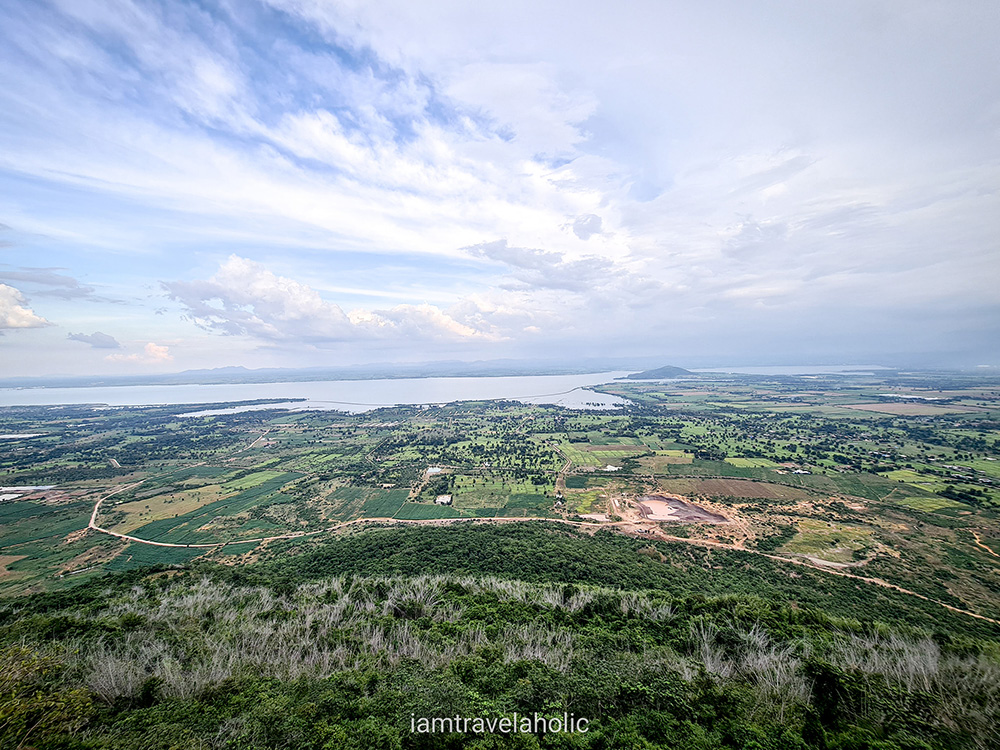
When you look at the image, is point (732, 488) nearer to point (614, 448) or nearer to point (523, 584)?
point (614, 448)

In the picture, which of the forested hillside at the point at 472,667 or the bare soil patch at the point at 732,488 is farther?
Result: the bare soil patch at the point at 732,488

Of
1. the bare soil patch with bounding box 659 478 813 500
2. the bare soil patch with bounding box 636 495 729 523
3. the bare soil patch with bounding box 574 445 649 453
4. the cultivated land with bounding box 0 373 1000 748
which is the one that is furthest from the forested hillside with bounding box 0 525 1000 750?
the bare soil patch with bounding box 574 445 649 453

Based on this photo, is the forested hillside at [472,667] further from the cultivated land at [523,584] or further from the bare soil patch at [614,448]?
the bare soil patch at [614,448]

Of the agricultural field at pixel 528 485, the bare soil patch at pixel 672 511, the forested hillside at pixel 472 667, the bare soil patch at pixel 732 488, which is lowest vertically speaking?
the bare soil patch at pixel 672 511

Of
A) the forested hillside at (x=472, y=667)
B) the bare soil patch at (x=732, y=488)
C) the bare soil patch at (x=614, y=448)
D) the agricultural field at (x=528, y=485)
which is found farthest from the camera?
the bare soil patch at (x=614, y=448)

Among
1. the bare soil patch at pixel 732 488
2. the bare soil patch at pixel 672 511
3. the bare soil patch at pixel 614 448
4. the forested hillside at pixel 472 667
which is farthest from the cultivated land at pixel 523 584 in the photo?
the bare soil patch at pixel 614 448

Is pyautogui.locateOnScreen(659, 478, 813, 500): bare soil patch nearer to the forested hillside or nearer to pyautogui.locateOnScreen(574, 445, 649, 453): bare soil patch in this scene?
pyautogui.locateOnScreen(574, 445, 649, 453): bare soil patch

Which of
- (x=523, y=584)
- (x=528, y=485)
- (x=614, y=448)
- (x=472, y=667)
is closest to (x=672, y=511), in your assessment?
(x=528, y=485)

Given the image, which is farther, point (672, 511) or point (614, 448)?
point (614, 448)

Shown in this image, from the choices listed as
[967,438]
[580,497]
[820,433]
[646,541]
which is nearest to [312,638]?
[646,541]
